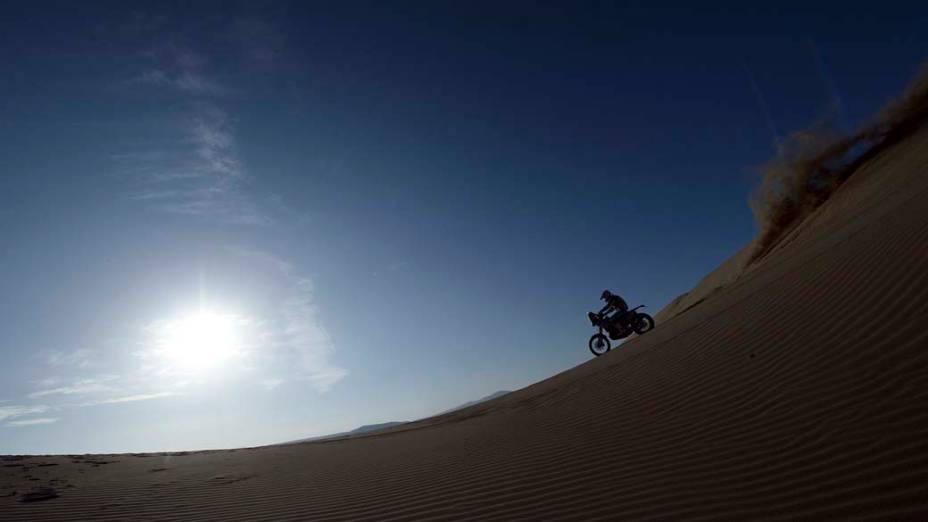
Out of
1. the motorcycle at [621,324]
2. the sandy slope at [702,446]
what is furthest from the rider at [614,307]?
the sandy slope at [702,446]

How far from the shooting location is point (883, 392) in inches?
152

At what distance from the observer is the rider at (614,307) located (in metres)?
16.6

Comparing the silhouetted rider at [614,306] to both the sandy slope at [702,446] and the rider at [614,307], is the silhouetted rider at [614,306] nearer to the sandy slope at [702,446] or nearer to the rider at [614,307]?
the rider at [614,307]

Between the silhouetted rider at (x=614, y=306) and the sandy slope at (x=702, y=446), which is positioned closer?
the sandy slope at (x=702, y=446)

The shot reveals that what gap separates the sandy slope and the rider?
6457mm

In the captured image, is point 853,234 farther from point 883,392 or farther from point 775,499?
point 775,499

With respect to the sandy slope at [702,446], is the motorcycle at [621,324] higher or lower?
higher

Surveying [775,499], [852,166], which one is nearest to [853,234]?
[775,499]

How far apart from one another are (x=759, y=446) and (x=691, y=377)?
2850 mm

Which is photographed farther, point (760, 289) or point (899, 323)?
point (760, 289)

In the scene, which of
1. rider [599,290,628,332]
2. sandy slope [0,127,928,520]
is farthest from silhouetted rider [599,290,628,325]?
sandy slope [0,127,928,520]

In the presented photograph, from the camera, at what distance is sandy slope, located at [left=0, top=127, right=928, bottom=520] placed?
10.6 feet

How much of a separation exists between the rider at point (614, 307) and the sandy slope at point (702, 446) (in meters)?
6.46

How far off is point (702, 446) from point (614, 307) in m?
12.7
